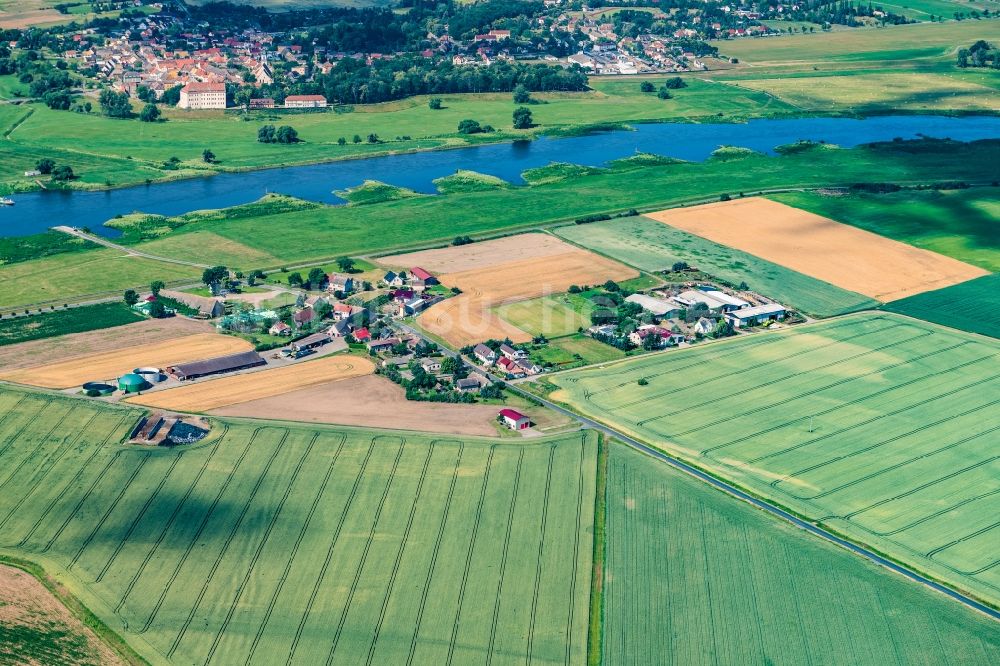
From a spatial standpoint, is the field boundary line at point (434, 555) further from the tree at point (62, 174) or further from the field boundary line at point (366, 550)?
the tree at point (62, 174)

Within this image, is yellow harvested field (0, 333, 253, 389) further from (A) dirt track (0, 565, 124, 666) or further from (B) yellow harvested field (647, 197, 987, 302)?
(B) yellow harvested field (647, 197, 987, 302)

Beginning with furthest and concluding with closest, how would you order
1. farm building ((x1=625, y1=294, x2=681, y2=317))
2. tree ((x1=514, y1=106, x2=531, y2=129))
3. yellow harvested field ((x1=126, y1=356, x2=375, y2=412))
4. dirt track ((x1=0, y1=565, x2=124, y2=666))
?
tree ((x1=514, y1=106, x2=531, y2=129)) < farm building ((x1=625, y1=294, x2=681, y2=317)) < yellow harvested field ((x1=126, y1=356, x2=375, y2=412)) < dirt track ((x1=0, y1=565, x2=124, y2=666))

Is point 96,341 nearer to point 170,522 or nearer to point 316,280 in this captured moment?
point 316,280

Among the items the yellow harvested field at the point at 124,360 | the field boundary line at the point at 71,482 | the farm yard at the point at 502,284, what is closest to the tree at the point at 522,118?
the farm yard at the point at 502,284

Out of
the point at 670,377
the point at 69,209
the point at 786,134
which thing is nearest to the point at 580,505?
the point at 670,377

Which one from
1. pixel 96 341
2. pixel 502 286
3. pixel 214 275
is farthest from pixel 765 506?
pixel 214 275

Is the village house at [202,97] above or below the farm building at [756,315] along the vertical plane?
above

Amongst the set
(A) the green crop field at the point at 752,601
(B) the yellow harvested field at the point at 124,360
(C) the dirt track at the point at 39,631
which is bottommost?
(C) the dirt track at the point at 39,631

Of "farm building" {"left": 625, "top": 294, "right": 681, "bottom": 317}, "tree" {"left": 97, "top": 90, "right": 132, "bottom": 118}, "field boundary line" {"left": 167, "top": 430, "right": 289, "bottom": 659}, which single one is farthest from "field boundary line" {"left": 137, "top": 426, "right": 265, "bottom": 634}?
"tree" {"left": 97, "top": 90, "right": 132, "bottom": 118}

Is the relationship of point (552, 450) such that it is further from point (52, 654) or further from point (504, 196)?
point (504, 196)
